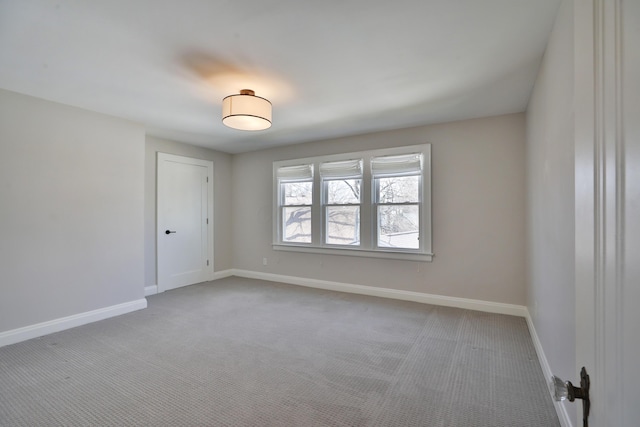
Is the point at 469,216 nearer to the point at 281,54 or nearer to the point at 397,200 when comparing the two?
the point at 397,200

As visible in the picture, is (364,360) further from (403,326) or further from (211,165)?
(211,165)

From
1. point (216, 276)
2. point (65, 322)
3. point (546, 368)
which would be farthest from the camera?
point (216, 276)

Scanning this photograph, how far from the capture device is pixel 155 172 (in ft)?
15.6

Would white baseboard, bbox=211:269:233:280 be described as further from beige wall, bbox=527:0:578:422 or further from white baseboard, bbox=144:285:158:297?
beige wall, bbox=527:0:578:422

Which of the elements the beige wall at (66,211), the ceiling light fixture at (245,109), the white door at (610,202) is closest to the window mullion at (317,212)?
the ceiling light fixture at (245,109)

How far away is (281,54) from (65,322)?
146 inches

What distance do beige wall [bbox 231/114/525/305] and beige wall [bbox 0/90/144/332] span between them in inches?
121

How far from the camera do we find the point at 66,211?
339 cm

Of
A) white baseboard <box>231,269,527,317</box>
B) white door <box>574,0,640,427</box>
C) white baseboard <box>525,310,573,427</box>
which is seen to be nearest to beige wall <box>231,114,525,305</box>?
white baseboard <box>231,269,527,317</box>

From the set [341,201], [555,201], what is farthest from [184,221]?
[555,201]

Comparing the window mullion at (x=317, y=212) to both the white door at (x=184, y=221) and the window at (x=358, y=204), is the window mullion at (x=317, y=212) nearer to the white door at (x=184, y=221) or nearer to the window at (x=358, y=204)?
the window at (x=358, y=204)

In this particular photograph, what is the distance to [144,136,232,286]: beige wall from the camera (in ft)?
15.3

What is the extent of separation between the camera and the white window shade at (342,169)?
473 cm

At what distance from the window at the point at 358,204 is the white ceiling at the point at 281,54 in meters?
0.97
